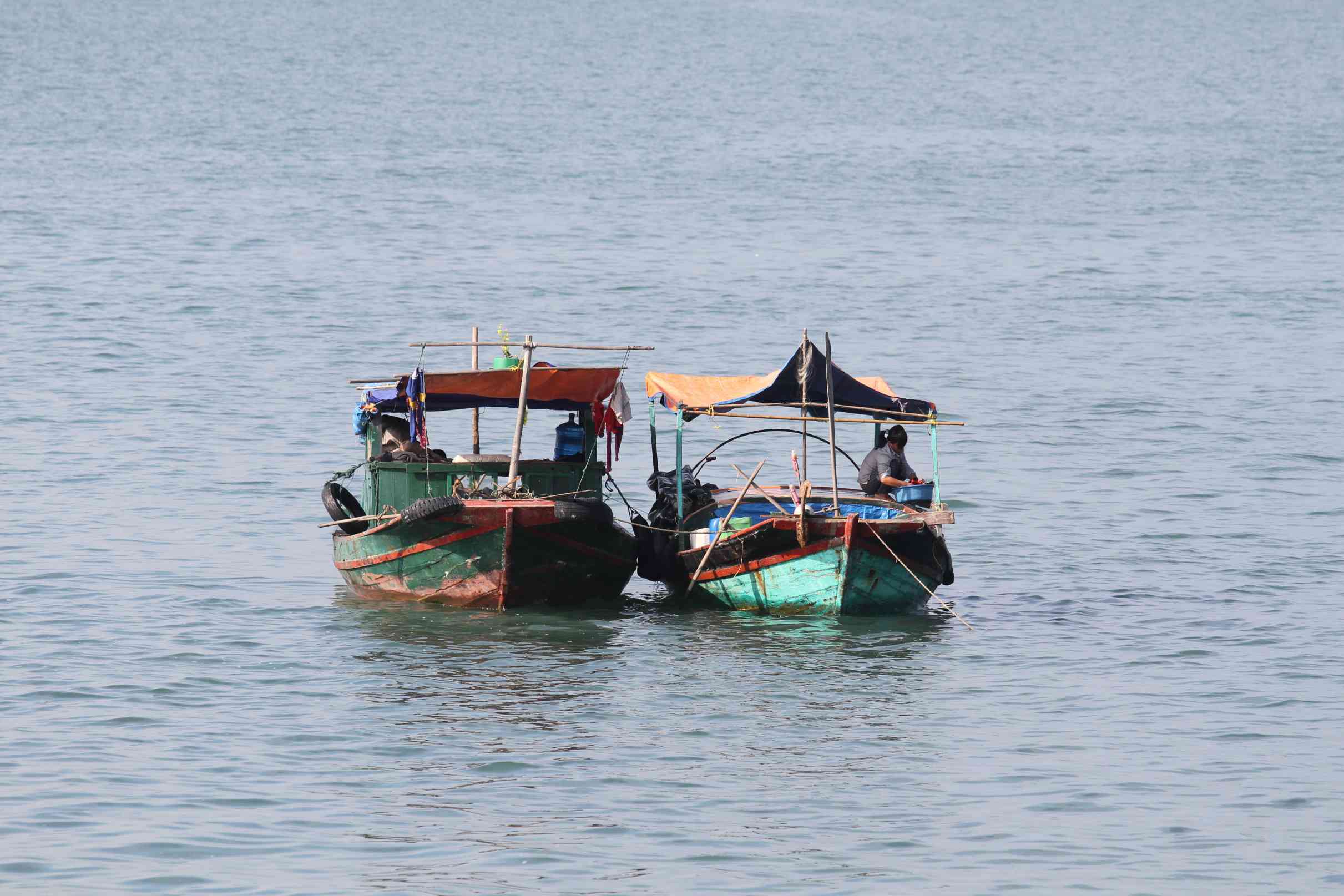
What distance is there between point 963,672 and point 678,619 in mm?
3876

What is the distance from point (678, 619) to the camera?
22.0 m

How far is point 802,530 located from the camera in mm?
20766

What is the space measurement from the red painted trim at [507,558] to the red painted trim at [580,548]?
23cm

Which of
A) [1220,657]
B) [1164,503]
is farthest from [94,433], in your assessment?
[1220,657]

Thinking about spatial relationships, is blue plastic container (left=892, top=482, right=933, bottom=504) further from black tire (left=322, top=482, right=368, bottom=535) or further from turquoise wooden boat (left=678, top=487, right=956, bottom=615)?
black tire (left=322, top=482, right=368, bottom=535)

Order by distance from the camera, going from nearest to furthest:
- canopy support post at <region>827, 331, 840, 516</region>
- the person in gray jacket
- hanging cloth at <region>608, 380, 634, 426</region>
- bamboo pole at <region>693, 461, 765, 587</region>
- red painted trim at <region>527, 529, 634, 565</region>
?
1. canopy support post at <region>827, 331, 840, 516</region>
2. red painted trim at <region>527, 529, 634, 565</region>
3. bamboo pole at <region>693, 461, 765, 587</region>
4. the person in gray jacket
5. hanging cloth at <region>608, 380, 634, 426</region>

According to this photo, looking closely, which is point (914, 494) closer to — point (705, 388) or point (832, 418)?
point (832, 418)

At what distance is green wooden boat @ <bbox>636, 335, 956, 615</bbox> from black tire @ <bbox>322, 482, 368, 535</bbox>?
347 centimetres

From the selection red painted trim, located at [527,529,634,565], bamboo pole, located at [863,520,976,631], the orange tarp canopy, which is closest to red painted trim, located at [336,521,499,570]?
red painted trim, located at [527,529,634,565]

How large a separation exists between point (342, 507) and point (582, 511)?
4.17 meters

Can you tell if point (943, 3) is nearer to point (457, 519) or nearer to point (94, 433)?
point (94, 433)

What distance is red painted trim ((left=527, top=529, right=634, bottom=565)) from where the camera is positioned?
21031 mm

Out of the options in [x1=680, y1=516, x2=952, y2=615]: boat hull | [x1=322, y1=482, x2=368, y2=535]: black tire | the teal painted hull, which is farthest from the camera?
[x1=322, y1=482, x2=368, y2=535]: black tire

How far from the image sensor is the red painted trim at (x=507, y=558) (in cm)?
2069
